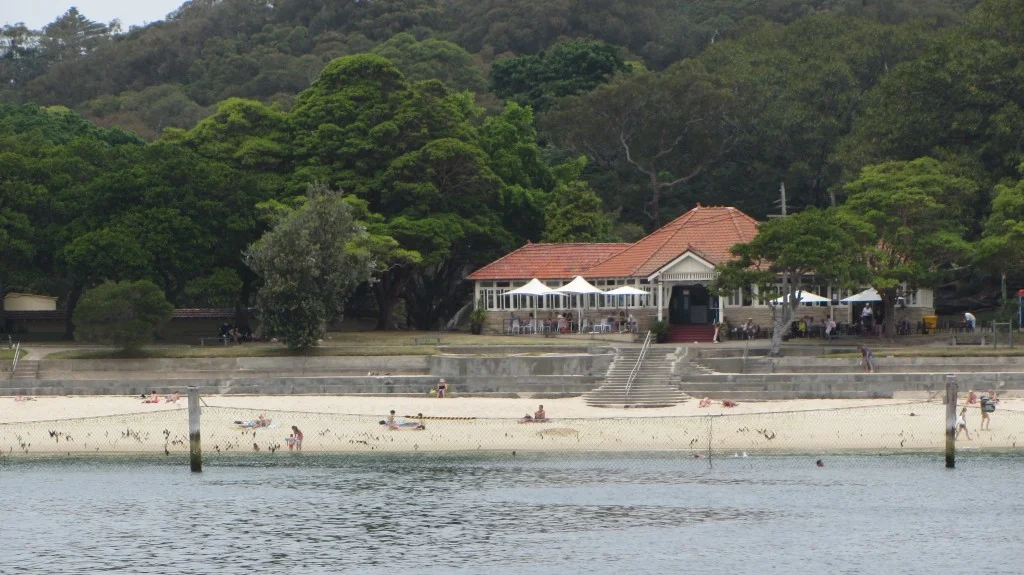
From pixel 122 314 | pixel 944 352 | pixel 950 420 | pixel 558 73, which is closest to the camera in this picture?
pixel 950 420

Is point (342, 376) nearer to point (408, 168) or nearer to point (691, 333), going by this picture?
point (691, 333)

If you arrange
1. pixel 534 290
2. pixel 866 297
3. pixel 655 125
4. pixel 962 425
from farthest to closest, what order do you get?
1. pixel 655 125
2. pixel 534 290
3. pixel 866 297
4. pixel 962 425

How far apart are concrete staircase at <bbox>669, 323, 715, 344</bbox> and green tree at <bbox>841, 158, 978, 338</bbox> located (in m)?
6.56

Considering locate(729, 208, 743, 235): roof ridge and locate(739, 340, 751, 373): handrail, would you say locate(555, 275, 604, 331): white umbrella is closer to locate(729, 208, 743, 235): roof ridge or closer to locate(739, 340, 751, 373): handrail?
locate(729, 208, 743, 235): roof ridge

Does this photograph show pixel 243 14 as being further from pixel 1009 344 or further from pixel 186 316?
pixel 1009 344

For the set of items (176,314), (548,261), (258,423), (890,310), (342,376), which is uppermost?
(548,261)

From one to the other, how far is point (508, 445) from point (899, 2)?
8538cm

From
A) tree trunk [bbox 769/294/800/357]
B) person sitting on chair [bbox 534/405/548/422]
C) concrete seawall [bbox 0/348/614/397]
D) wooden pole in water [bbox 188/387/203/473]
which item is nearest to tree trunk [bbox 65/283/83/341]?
concrete seawall [bbox 0/348/614/397]

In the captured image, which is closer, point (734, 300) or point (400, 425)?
point (400, 425)

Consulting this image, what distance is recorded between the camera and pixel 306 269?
54375mm

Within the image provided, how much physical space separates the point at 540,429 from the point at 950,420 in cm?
1198

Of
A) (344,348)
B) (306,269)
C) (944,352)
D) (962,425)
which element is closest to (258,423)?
(306,269)

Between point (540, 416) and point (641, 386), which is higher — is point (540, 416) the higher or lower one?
the lower one

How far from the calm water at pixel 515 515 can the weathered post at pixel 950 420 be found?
1.66 ft
